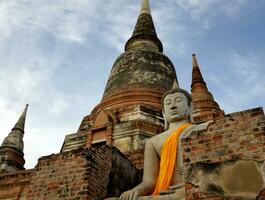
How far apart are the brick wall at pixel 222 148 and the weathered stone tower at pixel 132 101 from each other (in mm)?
6673

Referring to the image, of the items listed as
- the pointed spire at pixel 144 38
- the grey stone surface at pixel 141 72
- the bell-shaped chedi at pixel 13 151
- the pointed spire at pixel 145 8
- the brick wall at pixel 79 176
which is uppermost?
the pointed spire at pixel 145 8

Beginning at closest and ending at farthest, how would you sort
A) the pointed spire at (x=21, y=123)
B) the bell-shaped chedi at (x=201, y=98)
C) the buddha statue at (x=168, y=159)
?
the buddha statue at (x=168, y=159) → the bell-shaped chedi at (x=201, y=98) → the pointed spire at (x=21, y=123)

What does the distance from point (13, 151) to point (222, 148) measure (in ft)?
38.5

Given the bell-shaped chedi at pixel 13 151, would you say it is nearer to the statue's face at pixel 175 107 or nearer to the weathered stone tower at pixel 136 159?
the weathered stone tower at pixel 136 159

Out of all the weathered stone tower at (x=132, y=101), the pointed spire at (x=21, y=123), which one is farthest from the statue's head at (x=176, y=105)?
the pointed spire at (x=21, y=123)

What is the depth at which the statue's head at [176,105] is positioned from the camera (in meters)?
6.55

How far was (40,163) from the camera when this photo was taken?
19.7 feet

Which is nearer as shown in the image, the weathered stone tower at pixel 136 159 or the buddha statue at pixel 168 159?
the weathered stone tower at pixel 136 159

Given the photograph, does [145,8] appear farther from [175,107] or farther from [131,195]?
[131,195]

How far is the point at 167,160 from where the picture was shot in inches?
224

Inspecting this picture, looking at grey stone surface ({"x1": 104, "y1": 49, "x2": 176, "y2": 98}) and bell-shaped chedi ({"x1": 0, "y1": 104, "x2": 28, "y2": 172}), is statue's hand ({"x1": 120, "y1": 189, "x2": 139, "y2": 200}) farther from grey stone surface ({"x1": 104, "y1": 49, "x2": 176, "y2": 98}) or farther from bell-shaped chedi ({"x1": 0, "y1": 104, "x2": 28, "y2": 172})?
bell-shaped chedi ({"x1": 0, "y1": 104, "x2": 28, "y2": 172})

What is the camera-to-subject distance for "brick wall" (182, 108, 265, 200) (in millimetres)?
4006

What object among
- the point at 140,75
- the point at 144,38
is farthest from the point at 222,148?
the point at 144,38

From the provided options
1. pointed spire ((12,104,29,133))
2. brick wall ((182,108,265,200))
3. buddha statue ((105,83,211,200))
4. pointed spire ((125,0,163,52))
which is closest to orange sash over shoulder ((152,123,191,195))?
buddha statue ((105,83,211,200))
